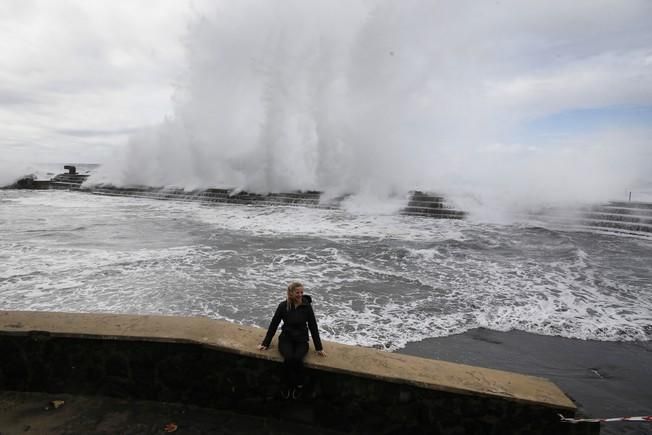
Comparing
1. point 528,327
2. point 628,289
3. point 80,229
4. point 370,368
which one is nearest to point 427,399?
point 370,368

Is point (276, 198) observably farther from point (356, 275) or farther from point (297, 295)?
point (297, 295)

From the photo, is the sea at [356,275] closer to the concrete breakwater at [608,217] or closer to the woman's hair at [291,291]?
the concrete breakwater at [608,217]

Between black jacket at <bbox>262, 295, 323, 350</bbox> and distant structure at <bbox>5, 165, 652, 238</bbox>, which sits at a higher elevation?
distant structure at <bbox>5, 165, 652, 238</bbox>

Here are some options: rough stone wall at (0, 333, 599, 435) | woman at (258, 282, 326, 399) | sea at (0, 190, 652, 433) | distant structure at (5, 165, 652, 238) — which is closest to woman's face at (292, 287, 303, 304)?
woman at (258, 282, 326, 399)

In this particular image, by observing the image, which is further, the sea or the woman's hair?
the sea

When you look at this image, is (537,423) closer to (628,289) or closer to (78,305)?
(78,305)

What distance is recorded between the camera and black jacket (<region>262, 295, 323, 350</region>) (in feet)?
9.63

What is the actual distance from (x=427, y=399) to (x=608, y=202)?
712 inches

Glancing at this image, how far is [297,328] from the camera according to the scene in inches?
118

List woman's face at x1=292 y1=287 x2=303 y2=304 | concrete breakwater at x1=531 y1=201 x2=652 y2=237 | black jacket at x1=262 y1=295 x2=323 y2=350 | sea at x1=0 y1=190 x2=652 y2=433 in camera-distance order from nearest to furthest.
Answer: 1. black jacket at x1=262 y1=295 x2=323 y2=350
2. woman's face at x1=292 y1=287 x2=303 y2=304
3. sea at x1=0 y1=190 x2=652 y2=433
4. concrete breakwater at x1=531 y1=201 x2=652 y2=237

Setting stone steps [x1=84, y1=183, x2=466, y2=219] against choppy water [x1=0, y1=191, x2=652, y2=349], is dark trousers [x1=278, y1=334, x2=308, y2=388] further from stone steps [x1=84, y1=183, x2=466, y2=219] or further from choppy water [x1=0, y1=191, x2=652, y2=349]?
stone steps [x1=84, y1=183, x2=466, y2=219]

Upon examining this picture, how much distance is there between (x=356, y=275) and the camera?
7914mm

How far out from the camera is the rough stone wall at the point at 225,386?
264 centimetres

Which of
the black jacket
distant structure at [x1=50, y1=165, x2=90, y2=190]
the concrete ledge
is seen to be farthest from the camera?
distant structure at [x1=50, y1=165, x2=90, y2=190]
